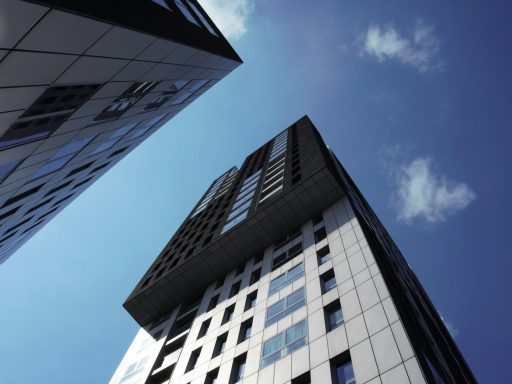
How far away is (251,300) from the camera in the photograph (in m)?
27.7

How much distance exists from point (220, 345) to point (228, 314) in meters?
3.35

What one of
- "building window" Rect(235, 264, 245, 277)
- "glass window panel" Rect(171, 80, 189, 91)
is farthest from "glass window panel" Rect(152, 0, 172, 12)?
"building window" Rect(235, 264, 245, 277)

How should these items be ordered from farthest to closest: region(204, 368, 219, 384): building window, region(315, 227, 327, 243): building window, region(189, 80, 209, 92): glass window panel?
region(315, 227, 327, 243): building window, region(189, 80, 209, 92): glass window panel, region(204, 368, 219, 384): building window

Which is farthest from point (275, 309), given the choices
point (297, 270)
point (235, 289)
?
point (235, 289)

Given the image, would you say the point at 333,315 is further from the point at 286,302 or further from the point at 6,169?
the point at 6,169

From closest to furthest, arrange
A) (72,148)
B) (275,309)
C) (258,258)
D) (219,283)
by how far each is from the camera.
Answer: (72,148), (275,309), (258,258), (219,283)

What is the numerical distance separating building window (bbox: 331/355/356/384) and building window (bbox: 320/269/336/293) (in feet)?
18.3

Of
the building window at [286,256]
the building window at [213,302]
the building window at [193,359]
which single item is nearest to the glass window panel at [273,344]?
the building window at [193,359]

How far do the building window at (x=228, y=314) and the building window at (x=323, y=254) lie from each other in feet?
25.7

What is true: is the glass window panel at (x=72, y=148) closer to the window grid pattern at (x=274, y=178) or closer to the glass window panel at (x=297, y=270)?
the glass window panel at (x=297, y=270)

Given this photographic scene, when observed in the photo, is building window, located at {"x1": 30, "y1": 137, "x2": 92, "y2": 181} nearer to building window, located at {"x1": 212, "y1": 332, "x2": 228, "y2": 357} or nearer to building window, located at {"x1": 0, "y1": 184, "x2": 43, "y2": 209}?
building window, located at {"x1": 0, "y1": 184, "x2": 43, "y2": 209}

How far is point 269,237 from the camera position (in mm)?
34875

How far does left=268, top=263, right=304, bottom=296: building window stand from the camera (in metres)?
25.3

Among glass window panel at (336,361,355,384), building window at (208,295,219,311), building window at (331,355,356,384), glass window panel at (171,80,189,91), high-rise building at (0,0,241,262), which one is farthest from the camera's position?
building window at (208,295,219,311)
